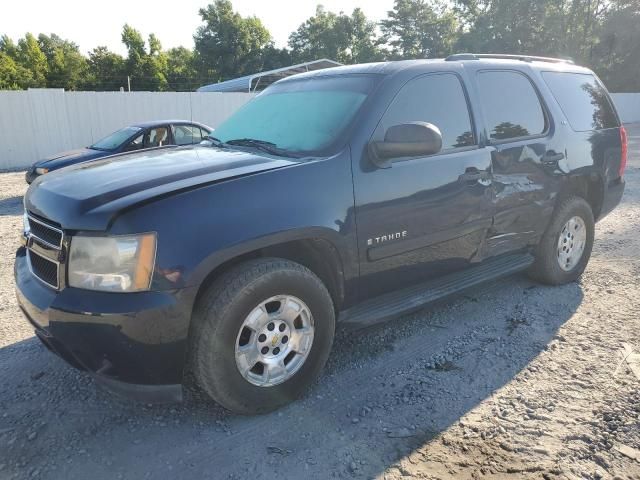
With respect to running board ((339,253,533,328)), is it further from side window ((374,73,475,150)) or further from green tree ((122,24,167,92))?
green tree ((122,24,167,92))

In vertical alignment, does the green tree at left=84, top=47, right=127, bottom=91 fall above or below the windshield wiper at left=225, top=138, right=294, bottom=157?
above

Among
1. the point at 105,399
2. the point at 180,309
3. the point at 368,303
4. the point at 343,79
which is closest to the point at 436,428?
the point at 368,303

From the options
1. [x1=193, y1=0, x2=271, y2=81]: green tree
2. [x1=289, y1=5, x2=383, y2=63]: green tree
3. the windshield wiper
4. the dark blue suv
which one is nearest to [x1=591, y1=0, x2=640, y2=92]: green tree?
[x1=289, y1=5, x2=383, y2=63]: green tree

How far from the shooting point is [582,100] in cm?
462

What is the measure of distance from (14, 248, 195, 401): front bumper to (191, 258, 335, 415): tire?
129mm

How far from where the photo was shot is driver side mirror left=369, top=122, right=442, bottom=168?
291 cm

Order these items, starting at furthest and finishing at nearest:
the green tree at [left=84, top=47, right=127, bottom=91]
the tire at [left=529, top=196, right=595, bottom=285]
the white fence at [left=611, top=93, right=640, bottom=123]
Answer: the green tree at [left=84, top=47, right=127, bottom=91], the white fence at [left=611, top=93, right=640, bottom=123], the tire at [left=529, top=196, right=595, bottom=285]

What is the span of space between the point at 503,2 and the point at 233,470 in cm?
5217

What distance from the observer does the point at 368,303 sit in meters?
3.18

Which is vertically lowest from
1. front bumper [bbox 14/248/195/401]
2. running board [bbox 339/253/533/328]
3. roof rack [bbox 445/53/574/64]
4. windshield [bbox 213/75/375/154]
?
running board [bbox 339/253/533/328]

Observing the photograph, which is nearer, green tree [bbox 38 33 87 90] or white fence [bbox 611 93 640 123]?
white fence [bbox 611 93 640 123]

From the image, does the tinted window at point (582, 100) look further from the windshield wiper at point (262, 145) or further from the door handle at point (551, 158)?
the windshield wiper at point (262, 145)

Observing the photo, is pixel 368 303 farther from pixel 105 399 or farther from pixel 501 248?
pixel 105 399

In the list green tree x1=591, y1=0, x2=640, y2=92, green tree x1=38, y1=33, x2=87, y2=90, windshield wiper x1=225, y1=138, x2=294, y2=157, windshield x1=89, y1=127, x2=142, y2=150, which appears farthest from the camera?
green tree x1=38, y1=33, x2=87, y2=90
